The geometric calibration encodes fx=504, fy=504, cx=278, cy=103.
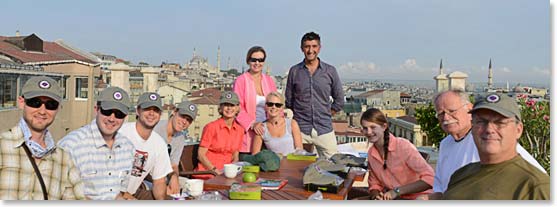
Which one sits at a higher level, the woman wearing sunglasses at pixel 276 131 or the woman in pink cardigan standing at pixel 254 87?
the woman in pink cardigan standing at pixel 254 87

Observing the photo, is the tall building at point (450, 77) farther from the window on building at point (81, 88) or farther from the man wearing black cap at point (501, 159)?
the window on building at point (81, 88)

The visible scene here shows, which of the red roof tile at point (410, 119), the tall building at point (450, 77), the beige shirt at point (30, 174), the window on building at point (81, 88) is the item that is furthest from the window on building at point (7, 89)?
the red roof tile at point (410, 119)

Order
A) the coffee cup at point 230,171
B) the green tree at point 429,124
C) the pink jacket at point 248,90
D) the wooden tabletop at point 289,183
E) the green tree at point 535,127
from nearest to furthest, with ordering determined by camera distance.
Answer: the wooden tabletop at point 289,183
the coffee cup at point 230,171
the green tree at point 535,127
the pink jacket at point 248,90
the green tree at point 429,124

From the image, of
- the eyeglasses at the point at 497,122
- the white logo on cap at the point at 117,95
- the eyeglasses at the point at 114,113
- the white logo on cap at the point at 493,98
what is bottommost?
the eyeglasses at the point at 114,113

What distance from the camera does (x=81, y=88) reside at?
3.73 meters

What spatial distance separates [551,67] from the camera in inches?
112

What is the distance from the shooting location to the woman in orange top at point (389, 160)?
116 inches

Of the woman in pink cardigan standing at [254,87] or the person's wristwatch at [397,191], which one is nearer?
the person's wristwatch at [397,191]

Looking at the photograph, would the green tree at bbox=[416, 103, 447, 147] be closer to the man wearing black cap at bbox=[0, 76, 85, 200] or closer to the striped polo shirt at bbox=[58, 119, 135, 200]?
the striped polo shirt at bbox=[58, 119, 135, 200]

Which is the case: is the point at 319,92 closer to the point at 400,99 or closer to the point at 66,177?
the point at 400,99

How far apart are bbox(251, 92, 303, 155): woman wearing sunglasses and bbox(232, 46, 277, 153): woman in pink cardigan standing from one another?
6.8 inches

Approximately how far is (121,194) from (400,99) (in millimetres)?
3530

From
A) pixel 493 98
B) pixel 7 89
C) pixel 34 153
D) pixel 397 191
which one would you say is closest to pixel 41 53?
pixel 7 89

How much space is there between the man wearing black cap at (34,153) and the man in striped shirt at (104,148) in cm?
15
